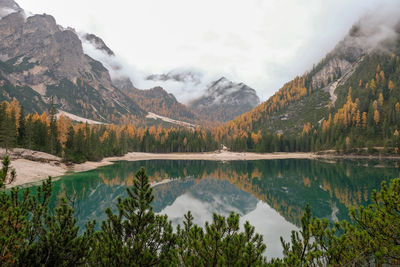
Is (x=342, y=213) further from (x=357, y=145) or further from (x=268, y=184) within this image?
(x=357, y=145)

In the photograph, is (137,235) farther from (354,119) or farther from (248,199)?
(354,119)

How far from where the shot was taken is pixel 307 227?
766 centimetres

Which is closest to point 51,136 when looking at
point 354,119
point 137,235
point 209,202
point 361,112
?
point 209,202

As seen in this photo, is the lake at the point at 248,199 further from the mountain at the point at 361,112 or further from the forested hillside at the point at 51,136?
the mountain at the point at 361,112

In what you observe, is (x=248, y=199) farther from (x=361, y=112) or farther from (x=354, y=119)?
(x=361, y=112)

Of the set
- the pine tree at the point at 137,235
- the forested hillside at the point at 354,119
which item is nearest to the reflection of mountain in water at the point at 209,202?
the pine tree at the point at 137,235

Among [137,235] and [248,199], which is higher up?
[137,235]

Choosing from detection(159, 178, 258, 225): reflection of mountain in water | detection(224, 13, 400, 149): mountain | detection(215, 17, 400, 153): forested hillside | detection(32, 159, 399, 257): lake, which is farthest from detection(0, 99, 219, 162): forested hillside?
detection(224, 13, 400, 149): mountain

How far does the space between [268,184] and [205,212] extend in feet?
81.2

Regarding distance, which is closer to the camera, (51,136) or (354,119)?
(51,136)

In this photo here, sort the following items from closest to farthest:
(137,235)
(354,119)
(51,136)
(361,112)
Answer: (137,235) → (51,136) → (354,119) → (361,112)

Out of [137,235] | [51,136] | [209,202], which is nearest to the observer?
[137,235]

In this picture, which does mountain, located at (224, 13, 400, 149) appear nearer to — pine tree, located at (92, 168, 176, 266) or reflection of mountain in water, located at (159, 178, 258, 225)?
reflection of mountain in water, located at (159, 178, 258, 225)

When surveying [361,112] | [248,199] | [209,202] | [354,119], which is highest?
[361,112]
